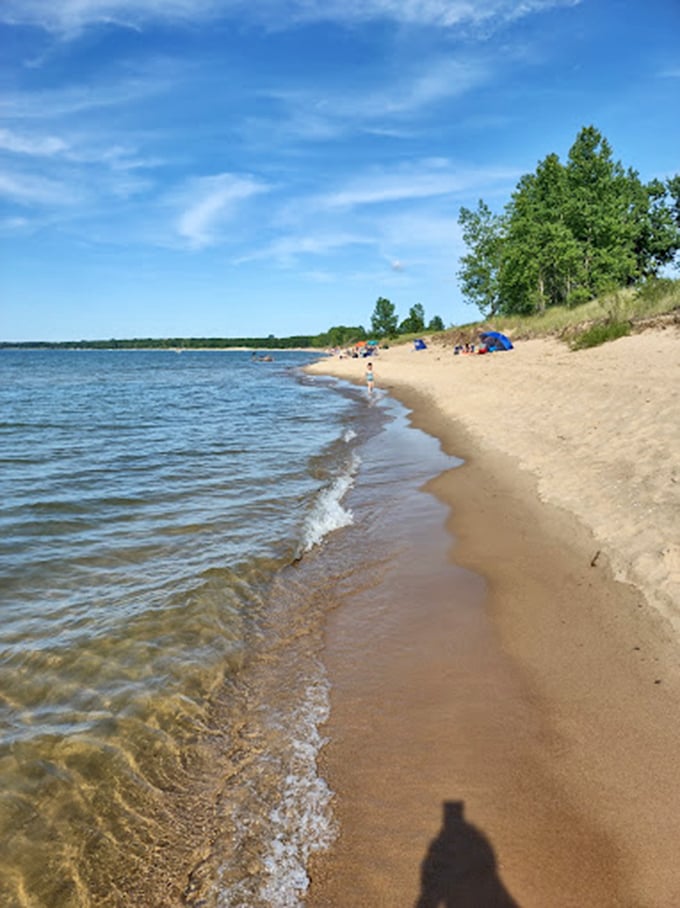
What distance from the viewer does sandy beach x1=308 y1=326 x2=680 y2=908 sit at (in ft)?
9.16

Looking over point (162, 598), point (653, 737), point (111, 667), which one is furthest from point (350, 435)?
point (653, 737)

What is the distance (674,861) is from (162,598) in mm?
5243

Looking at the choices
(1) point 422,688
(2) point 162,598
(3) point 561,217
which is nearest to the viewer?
(1) point 422,688

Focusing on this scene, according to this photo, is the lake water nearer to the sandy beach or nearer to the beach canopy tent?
the sandy beach

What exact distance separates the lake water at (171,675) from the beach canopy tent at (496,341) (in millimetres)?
26124

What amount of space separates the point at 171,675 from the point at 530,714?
3.06 m

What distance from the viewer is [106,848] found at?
314 cm

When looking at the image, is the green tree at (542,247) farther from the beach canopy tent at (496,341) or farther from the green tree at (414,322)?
the green tree at (414,322)

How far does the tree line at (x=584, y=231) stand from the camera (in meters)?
39.7

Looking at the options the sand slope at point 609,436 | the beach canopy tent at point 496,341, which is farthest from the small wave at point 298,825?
the beach canopy tent at point 496,341

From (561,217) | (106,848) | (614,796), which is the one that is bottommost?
(106,848)

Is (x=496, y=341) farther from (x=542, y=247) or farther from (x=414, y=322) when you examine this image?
(x=414, y=322)

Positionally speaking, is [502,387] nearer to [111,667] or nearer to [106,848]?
[111,667]

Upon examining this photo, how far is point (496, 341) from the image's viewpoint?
38.0 meters
